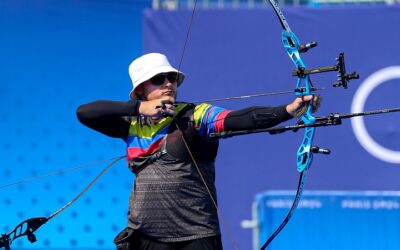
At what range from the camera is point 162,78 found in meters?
3.09

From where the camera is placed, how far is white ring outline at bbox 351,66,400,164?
182 inches

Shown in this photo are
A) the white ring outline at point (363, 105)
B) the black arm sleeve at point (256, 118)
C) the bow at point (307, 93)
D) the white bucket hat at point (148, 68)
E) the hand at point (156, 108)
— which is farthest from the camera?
the white ring outline at point (363, 105)

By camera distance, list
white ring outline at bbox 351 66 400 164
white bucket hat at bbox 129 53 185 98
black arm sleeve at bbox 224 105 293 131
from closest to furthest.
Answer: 1. black arm sleeve at bbox 224 105 293 131
2. white bucket hat at bbox 129 53 185 98
3. white ring outline at bbox 351 66 400 164

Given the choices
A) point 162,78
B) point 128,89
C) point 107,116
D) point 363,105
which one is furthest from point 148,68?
point 128,89

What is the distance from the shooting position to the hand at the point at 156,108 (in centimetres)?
285

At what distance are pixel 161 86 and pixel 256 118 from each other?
459 mm

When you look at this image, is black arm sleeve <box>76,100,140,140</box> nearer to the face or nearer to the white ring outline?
the face

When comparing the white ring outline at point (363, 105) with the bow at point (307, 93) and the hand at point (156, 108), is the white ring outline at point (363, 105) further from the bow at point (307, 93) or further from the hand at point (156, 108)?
the hand at point (156, 108)

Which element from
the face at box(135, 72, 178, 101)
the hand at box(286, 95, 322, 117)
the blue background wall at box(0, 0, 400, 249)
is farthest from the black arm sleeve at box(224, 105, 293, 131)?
the blue background wall at box(0, 0, 400, 249)

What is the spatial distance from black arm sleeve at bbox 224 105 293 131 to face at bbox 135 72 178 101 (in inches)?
12.7

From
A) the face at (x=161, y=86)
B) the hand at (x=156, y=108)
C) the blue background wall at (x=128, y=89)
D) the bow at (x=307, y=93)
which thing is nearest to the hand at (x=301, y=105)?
the bow at (x=307, y=93)

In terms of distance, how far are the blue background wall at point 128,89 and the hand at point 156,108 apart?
6.07 feet

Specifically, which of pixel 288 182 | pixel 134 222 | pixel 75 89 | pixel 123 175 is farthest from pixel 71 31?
pixel 134 222

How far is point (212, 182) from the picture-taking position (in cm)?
298
